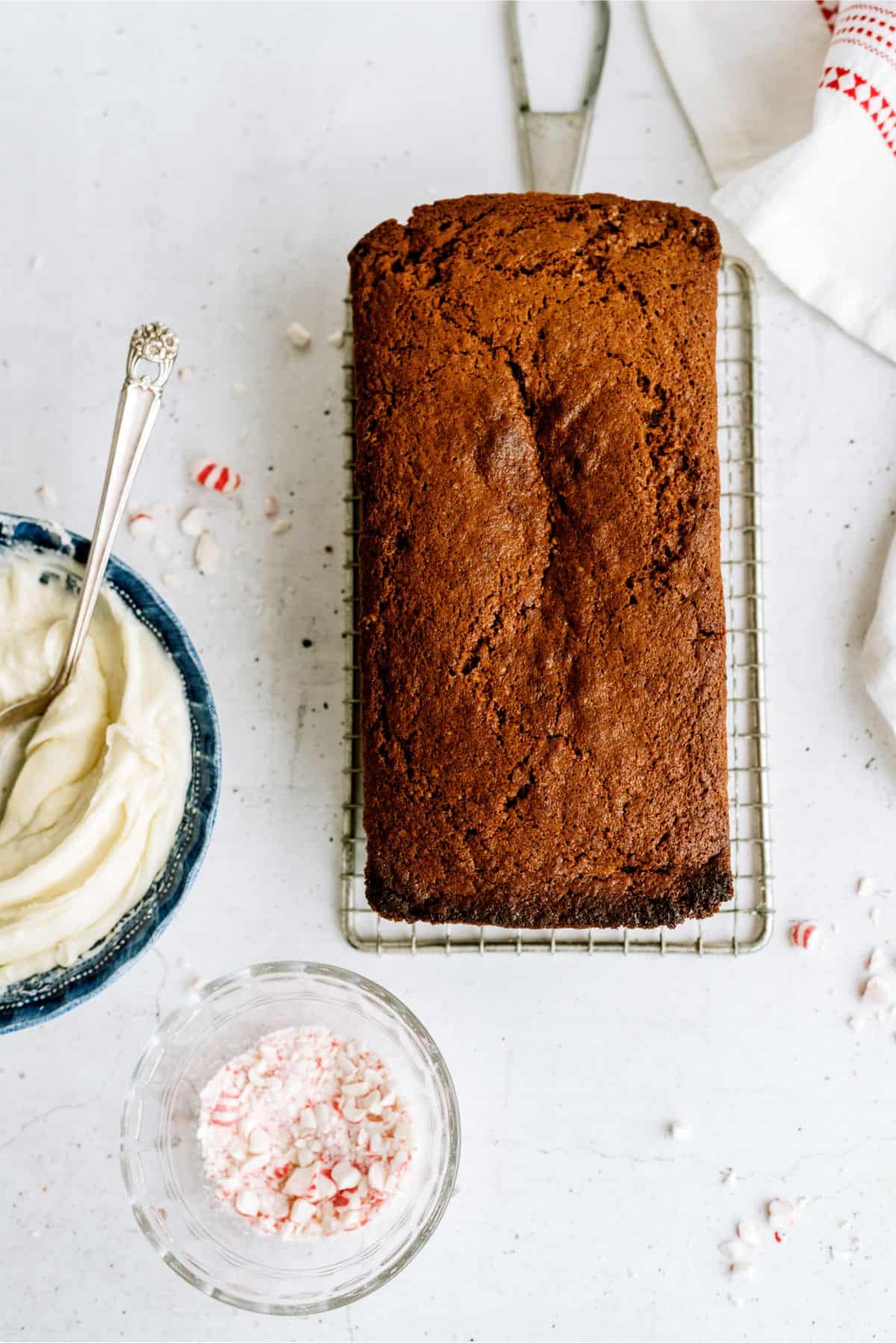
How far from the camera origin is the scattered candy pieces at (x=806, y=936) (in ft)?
6.15

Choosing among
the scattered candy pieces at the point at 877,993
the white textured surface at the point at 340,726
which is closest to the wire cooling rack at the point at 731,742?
the white textured surface at the point at 340,726

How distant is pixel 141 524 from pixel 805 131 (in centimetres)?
134

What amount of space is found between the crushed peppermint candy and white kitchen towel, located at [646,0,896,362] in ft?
4.96

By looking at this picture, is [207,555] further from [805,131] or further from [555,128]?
[805,131]

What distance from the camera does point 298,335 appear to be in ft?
6.29

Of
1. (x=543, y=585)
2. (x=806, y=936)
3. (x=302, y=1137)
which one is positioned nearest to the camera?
(x=543, y=585)

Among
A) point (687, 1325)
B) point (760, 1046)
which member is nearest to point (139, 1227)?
point (687, 1325)

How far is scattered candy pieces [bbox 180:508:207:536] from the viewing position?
6.20 feet

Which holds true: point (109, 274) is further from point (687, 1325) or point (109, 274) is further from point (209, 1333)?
point (687, 1325)

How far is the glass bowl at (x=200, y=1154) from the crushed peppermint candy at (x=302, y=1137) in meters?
0.03

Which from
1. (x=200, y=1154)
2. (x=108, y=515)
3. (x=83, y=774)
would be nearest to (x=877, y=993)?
(x=200, y=1154)

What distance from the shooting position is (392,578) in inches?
62.9

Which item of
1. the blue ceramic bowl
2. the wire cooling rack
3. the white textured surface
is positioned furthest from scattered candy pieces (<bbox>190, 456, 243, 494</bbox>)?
the blue ceramic bowl

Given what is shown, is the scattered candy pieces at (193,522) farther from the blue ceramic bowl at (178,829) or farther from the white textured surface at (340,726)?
the blue ceramic bowl at (178,829)
